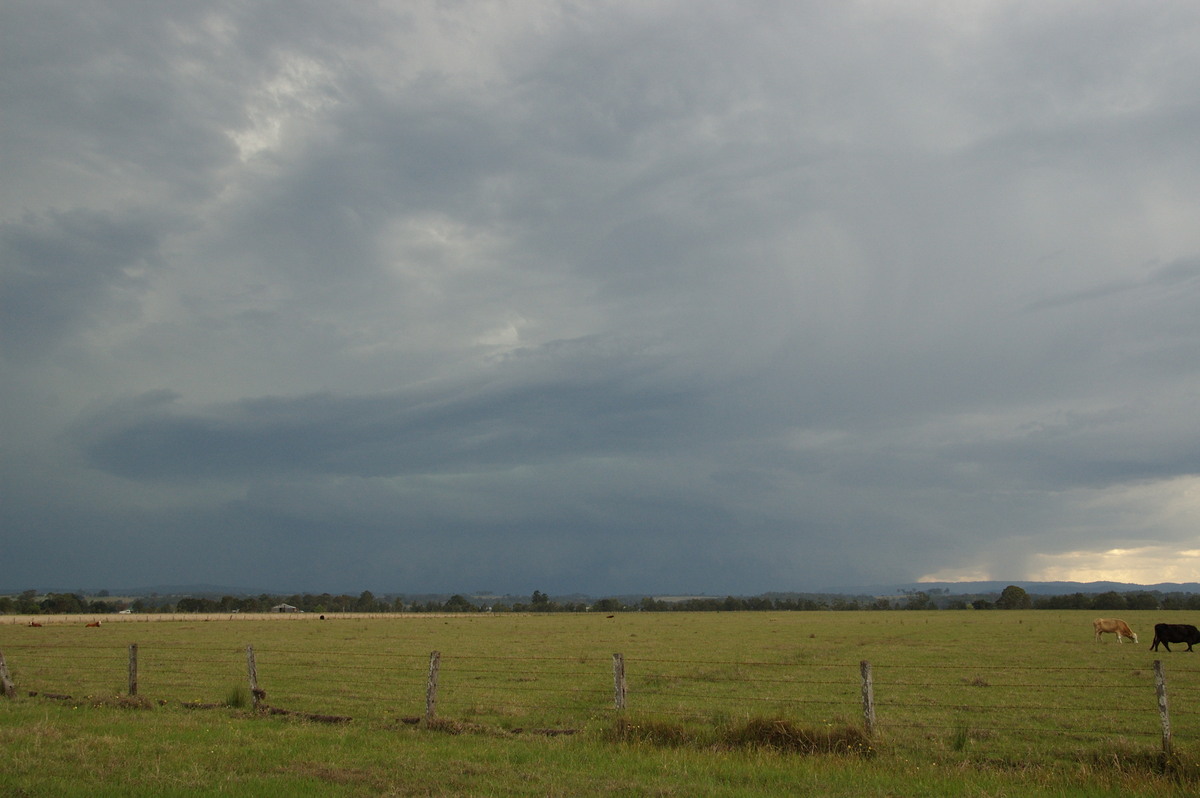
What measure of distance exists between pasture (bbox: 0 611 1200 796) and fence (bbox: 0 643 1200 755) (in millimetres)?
128

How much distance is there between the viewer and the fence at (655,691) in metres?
18.1

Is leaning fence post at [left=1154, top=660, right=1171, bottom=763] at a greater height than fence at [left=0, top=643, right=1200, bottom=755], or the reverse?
leaning fence post at [left=1154, top=660, right=1171, bottom=763]

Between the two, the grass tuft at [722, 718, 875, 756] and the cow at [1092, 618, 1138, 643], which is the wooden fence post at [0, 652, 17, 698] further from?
the cow at [1092, 618, 1138, 643]

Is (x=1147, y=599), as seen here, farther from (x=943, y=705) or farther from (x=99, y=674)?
(x=99, y=674)

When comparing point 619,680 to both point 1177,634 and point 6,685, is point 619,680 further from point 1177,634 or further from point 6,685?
point 1177,634

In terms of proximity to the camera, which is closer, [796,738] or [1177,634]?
[796,738]

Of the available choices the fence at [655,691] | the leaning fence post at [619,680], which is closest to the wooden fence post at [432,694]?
the fence at [655,691]

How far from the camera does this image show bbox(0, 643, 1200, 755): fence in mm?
18125

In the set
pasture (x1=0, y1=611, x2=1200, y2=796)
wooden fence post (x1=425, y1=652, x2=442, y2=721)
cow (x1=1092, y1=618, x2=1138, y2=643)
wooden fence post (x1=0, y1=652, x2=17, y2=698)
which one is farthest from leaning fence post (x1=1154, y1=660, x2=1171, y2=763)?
cow (x1=1092, y1=618, x2=1138, y2=643)

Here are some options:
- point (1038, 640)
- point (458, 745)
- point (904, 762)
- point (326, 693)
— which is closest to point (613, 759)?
point (458, 745)

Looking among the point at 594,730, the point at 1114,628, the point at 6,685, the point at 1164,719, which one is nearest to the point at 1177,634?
the point at 1114,628

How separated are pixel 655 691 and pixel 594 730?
9.77m

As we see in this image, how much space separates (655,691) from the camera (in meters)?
25.2

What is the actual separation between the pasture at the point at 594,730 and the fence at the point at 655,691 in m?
0.13
